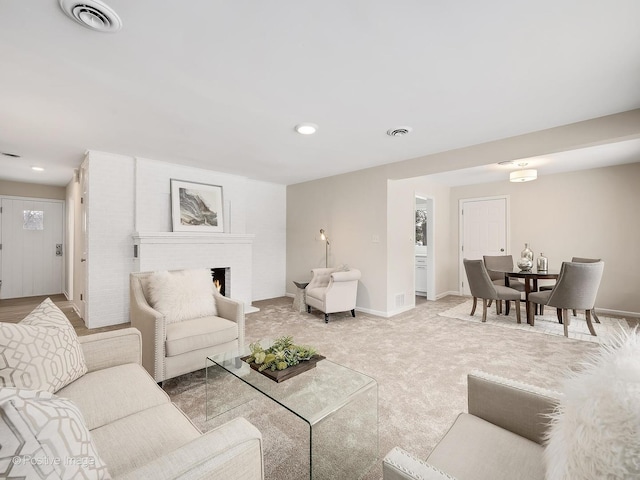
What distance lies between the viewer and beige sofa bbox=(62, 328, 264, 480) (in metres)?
0.83

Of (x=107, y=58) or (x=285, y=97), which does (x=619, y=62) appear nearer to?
(x=285, y=97)

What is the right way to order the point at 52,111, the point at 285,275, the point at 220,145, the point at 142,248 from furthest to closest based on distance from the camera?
the point at 285,275
the point at 142,248
the point at 220,145
the point at 52,111

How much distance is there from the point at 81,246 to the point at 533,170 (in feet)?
23.0

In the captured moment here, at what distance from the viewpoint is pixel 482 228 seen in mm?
5992

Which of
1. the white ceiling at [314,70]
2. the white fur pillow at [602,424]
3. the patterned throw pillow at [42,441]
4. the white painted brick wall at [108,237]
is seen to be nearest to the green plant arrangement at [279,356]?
the patterned throw pillow at [42,441]

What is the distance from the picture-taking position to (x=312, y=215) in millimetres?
5652

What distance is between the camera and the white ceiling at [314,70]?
1.53 metres

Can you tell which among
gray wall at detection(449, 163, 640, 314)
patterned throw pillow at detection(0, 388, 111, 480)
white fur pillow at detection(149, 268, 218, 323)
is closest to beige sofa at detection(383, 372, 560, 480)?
patterned throw pillow at detection(0, 388, 111, 480)

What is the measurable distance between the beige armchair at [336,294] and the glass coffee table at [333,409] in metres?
2.23

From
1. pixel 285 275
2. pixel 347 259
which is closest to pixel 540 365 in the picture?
pixel 347 259

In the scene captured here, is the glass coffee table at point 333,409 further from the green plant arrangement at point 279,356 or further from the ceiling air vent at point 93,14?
the ceiling air vent at point 93,14

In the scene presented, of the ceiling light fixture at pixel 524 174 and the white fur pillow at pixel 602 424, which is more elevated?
the ceiling light fixture at pixel 524 174

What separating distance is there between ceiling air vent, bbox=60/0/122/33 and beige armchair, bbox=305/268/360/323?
337 centimetres

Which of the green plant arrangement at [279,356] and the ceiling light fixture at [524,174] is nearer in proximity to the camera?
the green plant arrangement at [279,356]
